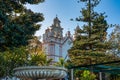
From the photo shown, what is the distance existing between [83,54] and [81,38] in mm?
1529

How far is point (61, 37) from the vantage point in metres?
40.0

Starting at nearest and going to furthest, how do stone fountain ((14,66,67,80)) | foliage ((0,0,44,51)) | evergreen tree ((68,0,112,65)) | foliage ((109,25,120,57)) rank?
stone fountain ((14,66,67,80)), foliage ((0,0,44,51)), evergreen tree ((68,0,112,65)), foliage ((109,25,120,57))

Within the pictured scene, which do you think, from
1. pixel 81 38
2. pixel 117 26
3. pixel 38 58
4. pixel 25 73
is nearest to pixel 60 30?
pixel 117 26

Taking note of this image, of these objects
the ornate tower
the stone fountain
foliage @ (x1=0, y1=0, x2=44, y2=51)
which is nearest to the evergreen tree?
foliage @ (x1=0, y1=0, x2=44, y2=51)

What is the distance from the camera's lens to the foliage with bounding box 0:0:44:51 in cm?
1190

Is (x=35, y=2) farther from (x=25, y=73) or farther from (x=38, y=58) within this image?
(x=25, y=73)

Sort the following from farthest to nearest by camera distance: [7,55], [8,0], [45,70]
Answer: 1. [7,55]
2. [8,0]
3. [45,70]

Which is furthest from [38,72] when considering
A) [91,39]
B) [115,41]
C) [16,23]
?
[115,41]

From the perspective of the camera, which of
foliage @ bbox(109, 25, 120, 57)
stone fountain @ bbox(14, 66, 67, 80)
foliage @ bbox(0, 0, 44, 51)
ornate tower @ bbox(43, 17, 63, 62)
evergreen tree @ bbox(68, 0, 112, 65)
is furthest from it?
ornate tower @ bbox(43, 17, 63, 62)

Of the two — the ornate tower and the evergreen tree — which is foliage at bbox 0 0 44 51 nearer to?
the evergreen tree

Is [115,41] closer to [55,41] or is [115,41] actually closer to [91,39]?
[91,39]

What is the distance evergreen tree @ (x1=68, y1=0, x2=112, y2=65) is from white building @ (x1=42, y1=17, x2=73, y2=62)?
13965 millimetres

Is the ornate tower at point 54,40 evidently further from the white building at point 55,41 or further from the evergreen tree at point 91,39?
the evergreen tree at point 91,39

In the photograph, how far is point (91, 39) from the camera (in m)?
22.8
